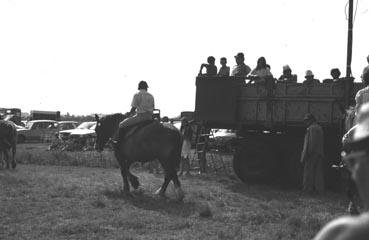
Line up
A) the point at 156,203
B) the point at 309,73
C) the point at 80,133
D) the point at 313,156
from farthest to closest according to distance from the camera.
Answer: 1. the point at 80,133
2. the point at 309,73
3. the point at 313,156
4. the point at 156,203

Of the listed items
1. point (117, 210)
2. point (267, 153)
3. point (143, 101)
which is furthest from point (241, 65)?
point (117, 210)

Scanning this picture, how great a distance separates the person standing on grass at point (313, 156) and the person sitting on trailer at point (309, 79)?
43.9 inches

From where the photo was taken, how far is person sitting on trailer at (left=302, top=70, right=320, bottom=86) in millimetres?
13219

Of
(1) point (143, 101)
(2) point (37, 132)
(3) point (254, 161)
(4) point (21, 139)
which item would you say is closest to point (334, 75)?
(3) point (254, 161)

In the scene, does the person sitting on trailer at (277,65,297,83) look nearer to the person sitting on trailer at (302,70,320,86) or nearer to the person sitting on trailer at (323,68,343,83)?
the person sitting on trailer at (302,70,320,86)

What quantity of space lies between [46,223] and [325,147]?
7641 millimetres

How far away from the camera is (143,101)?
456 inches

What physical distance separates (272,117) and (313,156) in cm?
186

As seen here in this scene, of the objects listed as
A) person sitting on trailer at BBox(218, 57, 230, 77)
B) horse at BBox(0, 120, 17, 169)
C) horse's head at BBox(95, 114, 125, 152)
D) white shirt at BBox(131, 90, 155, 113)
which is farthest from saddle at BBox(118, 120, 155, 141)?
horse at BBox(0, 120, 17, 169)

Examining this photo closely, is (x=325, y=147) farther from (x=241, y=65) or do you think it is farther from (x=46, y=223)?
(x=46, y=223)

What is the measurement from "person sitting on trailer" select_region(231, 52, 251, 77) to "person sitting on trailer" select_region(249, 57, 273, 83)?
2.00 ft

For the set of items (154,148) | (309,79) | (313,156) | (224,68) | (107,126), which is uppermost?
(224,68)

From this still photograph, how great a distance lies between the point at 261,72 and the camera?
45.9ft

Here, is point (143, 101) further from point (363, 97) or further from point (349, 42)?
point (363, 97)
